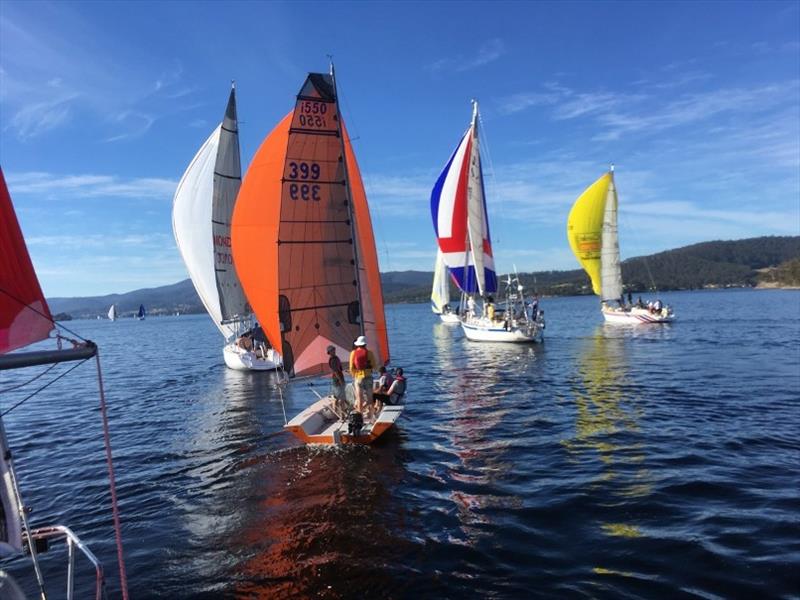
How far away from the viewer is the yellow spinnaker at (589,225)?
4634cm

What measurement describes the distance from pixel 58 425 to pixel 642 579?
1829cm

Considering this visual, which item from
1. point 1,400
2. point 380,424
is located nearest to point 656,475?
point 380,424

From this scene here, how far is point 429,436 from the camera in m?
13.7

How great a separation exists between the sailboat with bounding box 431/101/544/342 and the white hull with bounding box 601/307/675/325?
43.1ft

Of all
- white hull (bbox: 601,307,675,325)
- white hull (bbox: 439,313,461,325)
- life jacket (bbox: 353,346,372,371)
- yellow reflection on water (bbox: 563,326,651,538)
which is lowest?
yellow reflection on water (bbox: 563,326,651,538)

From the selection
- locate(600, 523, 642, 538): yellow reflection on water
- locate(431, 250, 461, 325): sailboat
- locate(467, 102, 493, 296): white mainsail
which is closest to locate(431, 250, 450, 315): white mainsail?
locate(431, 250, 461, 325): sailboat

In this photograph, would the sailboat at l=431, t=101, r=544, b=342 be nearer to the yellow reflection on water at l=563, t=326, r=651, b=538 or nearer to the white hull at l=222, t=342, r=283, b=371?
the yellow reflection on water at l=563, t=326, r=651, b=538

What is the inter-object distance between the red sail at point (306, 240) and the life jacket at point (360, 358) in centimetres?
138

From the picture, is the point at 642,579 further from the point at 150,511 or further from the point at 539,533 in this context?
the point at 150,511

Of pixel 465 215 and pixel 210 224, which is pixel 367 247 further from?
pixel 465 215

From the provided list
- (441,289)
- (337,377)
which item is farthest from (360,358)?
(441,289)

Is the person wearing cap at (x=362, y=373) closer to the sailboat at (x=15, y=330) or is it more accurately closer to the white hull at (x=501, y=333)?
the sailboat at (x=15, y=330)

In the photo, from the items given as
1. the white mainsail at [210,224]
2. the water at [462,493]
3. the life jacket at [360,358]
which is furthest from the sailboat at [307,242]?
the white mainsail at [210,224]

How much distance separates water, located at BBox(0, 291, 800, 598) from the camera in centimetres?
680
